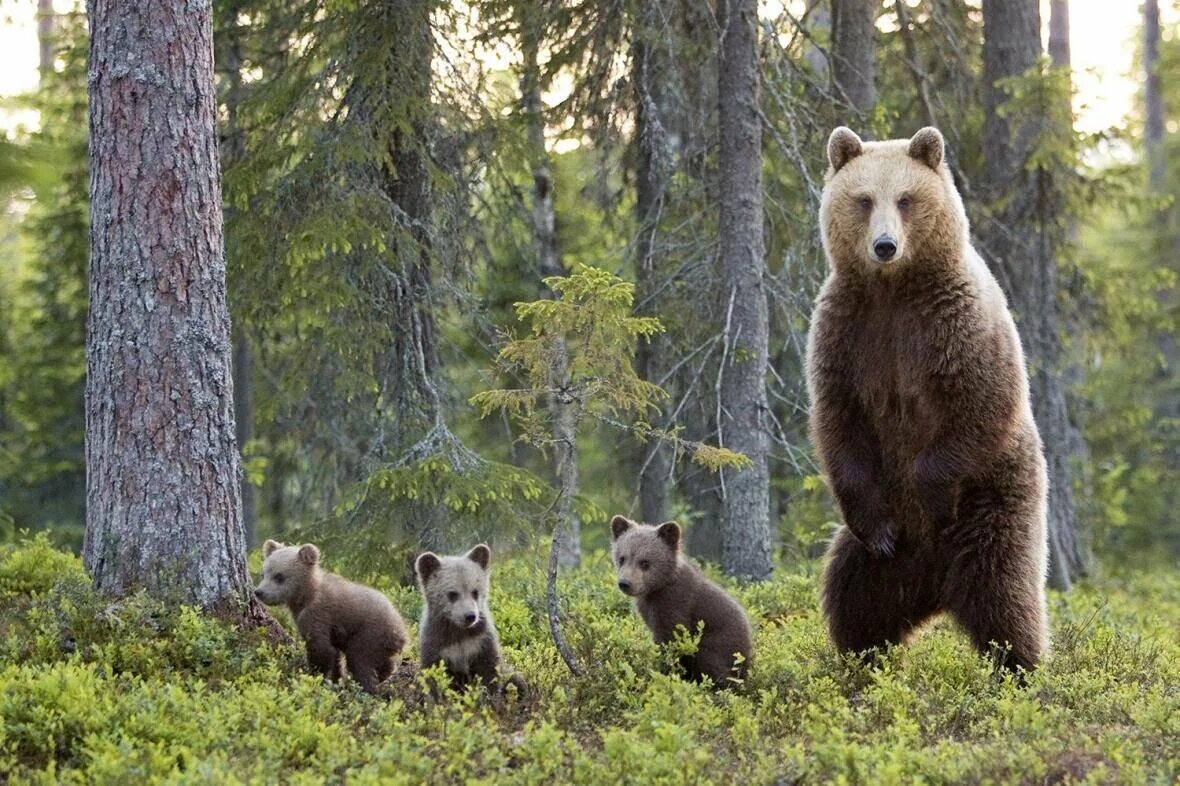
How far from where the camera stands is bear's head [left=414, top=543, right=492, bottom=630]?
7.43 metres

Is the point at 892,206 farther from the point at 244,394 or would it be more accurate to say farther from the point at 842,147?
the point at 244,394

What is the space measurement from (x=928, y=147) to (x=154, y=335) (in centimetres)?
469

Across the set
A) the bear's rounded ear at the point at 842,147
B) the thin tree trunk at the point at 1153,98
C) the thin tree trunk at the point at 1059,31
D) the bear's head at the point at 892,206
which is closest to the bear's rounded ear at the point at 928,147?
the bear's head at the point at 892,206

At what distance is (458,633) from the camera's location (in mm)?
Result: 7512

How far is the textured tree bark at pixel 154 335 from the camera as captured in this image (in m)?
7.71

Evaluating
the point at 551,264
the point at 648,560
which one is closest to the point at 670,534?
the point at 648,560

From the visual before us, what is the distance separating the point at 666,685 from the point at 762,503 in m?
5.05

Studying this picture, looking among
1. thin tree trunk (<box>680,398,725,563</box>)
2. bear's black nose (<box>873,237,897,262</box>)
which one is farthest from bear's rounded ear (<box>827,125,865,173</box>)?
thin tree trunk (<box>680,398,725,563</box>)

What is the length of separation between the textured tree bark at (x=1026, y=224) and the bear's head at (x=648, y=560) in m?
8.86

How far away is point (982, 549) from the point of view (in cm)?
762

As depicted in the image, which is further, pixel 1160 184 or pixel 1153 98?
pixel 1153 98

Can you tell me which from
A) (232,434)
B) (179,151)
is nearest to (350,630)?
(232,434)

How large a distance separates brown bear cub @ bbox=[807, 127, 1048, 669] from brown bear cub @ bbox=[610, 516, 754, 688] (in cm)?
93

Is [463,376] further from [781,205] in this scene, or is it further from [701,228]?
[781,205]
